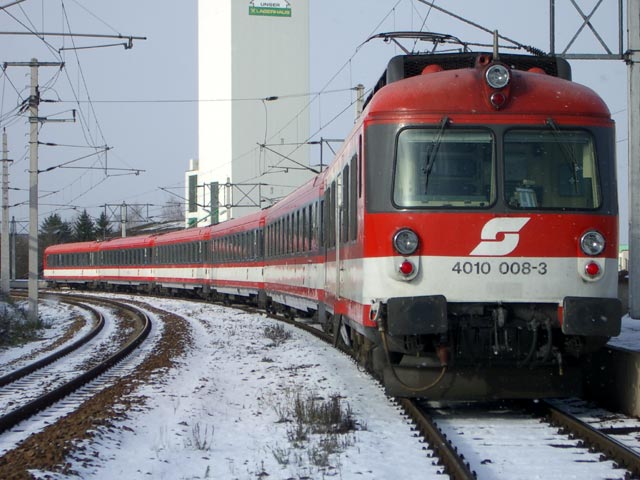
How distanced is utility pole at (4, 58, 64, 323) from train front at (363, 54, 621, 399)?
1674 centimetres

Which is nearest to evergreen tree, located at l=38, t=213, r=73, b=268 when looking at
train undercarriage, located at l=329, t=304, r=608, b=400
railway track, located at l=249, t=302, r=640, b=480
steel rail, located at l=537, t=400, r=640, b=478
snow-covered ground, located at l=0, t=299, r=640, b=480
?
snow-covered ground, located at l=0, t=299, r=640, b=480

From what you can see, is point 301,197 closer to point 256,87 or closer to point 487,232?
point 487,232

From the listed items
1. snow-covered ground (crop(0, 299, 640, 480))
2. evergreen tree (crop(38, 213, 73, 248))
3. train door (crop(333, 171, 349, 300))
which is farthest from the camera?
evergreen tree (crop(38, 213, 73, 248))

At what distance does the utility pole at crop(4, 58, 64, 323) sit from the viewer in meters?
23.1

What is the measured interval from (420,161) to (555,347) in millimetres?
2057

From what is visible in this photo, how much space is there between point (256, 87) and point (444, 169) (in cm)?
5876

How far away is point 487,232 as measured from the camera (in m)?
7.88

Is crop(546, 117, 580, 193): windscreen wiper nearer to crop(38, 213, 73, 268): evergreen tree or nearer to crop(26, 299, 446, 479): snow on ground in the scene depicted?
crop(26, 299, 446, 479): snow on ground

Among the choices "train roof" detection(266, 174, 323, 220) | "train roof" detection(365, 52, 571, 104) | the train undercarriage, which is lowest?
the train undercarriage

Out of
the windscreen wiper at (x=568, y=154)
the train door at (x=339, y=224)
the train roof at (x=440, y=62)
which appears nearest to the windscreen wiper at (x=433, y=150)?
the windscreen wiper at (x=568, y=154)

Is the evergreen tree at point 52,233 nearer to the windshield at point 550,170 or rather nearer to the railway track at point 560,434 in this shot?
the railway track at point 560,434

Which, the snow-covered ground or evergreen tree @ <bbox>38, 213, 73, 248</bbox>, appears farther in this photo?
evergreen tree @ <bbox>38, 213, 73, 248</bbox>

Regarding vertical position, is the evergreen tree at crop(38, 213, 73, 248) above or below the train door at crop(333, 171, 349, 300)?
above

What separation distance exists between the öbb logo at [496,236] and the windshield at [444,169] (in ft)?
0.69
